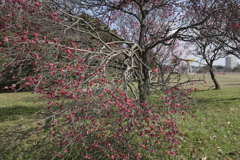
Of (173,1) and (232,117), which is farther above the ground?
(173,1)

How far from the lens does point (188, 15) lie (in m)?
7.08

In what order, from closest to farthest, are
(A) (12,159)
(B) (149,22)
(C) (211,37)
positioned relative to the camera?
(A) (12,159)
(C) (211,37)
(B) (149,22)

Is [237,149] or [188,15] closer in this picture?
[237,149]

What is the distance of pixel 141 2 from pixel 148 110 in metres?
4.96

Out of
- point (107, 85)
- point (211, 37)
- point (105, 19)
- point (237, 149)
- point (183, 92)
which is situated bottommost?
point (237, 149)

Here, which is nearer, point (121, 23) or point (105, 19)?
point (105, 19)

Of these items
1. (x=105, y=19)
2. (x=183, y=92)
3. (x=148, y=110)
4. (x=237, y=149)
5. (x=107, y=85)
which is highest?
(x=105, y=19)

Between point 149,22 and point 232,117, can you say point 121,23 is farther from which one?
point 232,117

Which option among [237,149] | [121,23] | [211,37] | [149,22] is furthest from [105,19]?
[237,149]

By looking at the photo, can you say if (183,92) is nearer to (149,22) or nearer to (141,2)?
(141,2)

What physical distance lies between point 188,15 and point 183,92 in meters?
5.83

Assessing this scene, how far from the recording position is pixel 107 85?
91.4 inches

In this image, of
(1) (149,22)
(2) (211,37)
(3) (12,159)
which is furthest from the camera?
(1) (149,22)

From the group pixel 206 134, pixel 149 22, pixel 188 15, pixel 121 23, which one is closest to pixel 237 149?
pixel 206 134
